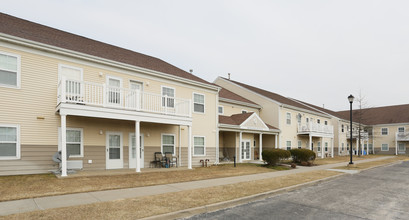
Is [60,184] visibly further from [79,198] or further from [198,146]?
[198,146]

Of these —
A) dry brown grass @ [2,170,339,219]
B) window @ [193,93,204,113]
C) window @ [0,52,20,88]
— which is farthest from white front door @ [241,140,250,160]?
window @ [0,52,20,88]

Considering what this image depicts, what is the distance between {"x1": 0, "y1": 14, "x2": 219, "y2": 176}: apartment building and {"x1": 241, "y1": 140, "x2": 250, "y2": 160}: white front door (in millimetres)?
7742

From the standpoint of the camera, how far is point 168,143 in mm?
16547

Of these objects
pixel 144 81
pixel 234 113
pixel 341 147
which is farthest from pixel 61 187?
pixel 341 147

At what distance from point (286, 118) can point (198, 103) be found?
43.7 feet

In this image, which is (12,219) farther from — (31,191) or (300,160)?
(300,160)

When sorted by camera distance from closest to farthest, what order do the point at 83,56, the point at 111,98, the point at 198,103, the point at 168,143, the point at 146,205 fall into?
1. the point at 146,205
2. the point at 83,56
3. the point at 111,98
4. the point at 168,143
5. the point at 198,103

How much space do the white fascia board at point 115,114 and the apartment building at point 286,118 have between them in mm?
13956

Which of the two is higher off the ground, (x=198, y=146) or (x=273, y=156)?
(x=198, y=146)

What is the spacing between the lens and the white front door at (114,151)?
13773 mm

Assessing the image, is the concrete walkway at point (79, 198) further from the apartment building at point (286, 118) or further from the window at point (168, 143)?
the apartment building at point (286, 118)

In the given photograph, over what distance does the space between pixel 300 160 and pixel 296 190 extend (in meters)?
12.5

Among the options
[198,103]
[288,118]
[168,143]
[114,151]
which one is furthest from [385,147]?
[114,151]

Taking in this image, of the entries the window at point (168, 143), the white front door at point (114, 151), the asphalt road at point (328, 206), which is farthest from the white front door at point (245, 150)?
the asphalt road at point (328, 206)
